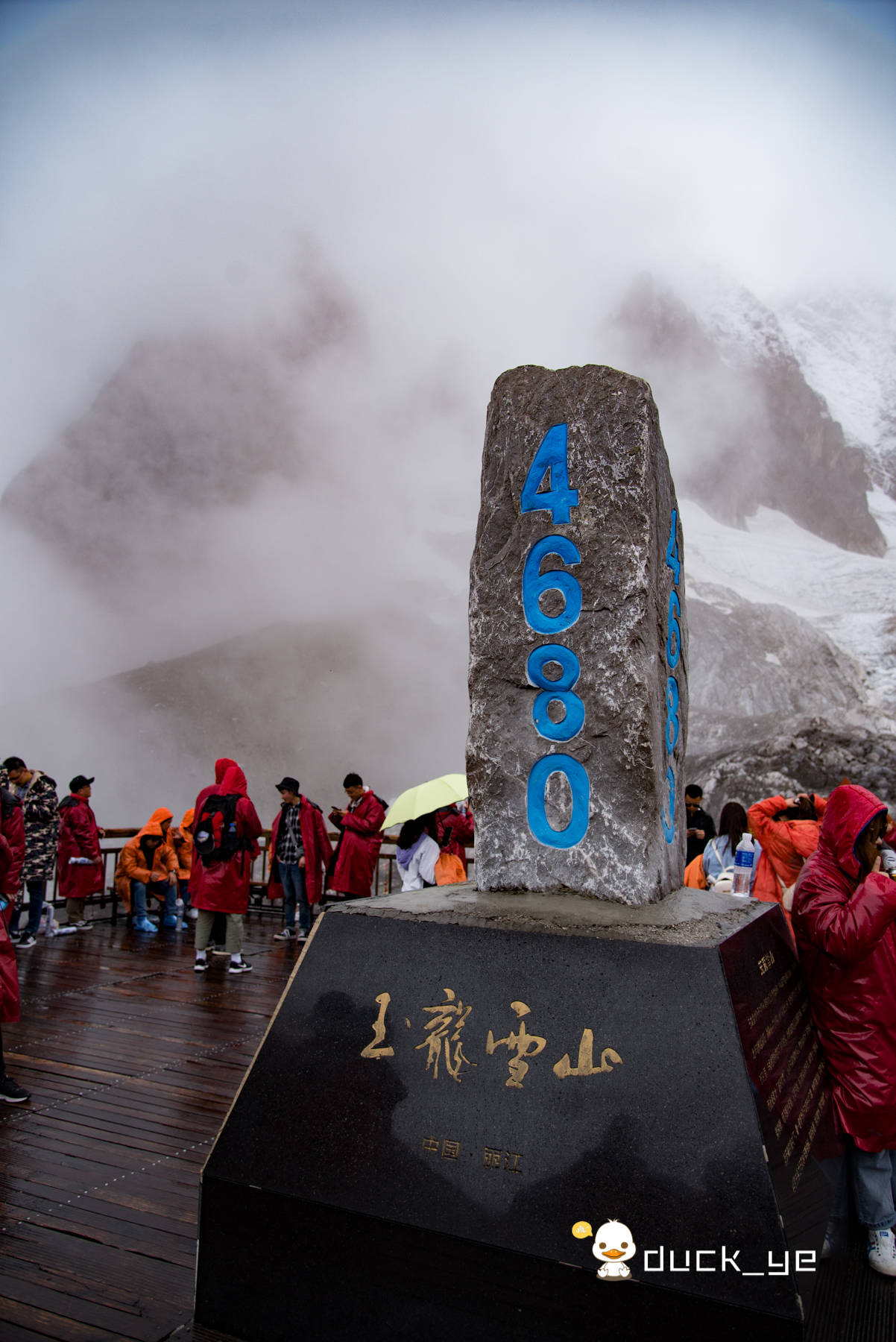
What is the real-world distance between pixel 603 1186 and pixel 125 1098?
271cm

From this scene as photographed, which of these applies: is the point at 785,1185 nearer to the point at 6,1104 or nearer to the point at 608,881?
the point at 608,881

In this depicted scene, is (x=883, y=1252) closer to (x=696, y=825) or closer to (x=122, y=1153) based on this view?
(x=122, y=1153)

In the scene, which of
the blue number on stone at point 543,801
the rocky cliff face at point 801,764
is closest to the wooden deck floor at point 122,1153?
the blue number on stone at point 543,801

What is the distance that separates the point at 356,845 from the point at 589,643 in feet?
15.0

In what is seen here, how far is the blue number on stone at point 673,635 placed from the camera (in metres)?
3.07

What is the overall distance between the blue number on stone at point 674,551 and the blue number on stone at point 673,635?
0.10 meters

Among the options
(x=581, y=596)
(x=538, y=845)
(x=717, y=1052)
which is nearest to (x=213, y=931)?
(x=538, y=845)

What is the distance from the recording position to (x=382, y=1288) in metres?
1.84

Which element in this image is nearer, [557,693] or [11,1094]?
[557,693]

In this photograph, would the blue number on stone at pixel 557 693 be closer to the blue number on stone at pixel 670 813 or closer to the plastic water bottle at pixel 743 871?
the blue number on stone at pixel 670 813

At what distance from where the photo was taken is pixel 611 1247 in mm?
1682

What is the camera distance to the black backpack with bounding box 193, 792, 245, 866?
587cm

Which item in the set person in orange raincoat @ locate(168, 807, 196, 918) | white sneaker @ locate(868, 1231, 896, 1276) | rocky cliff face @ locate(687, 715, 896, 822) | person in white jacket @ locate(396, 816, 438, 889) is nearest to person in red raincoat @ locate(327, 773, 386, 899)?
person in white jacket @ locate(396, 816, 438, 889)

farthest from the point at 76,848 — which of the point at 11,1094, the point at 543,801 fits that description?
the point at 543,801
